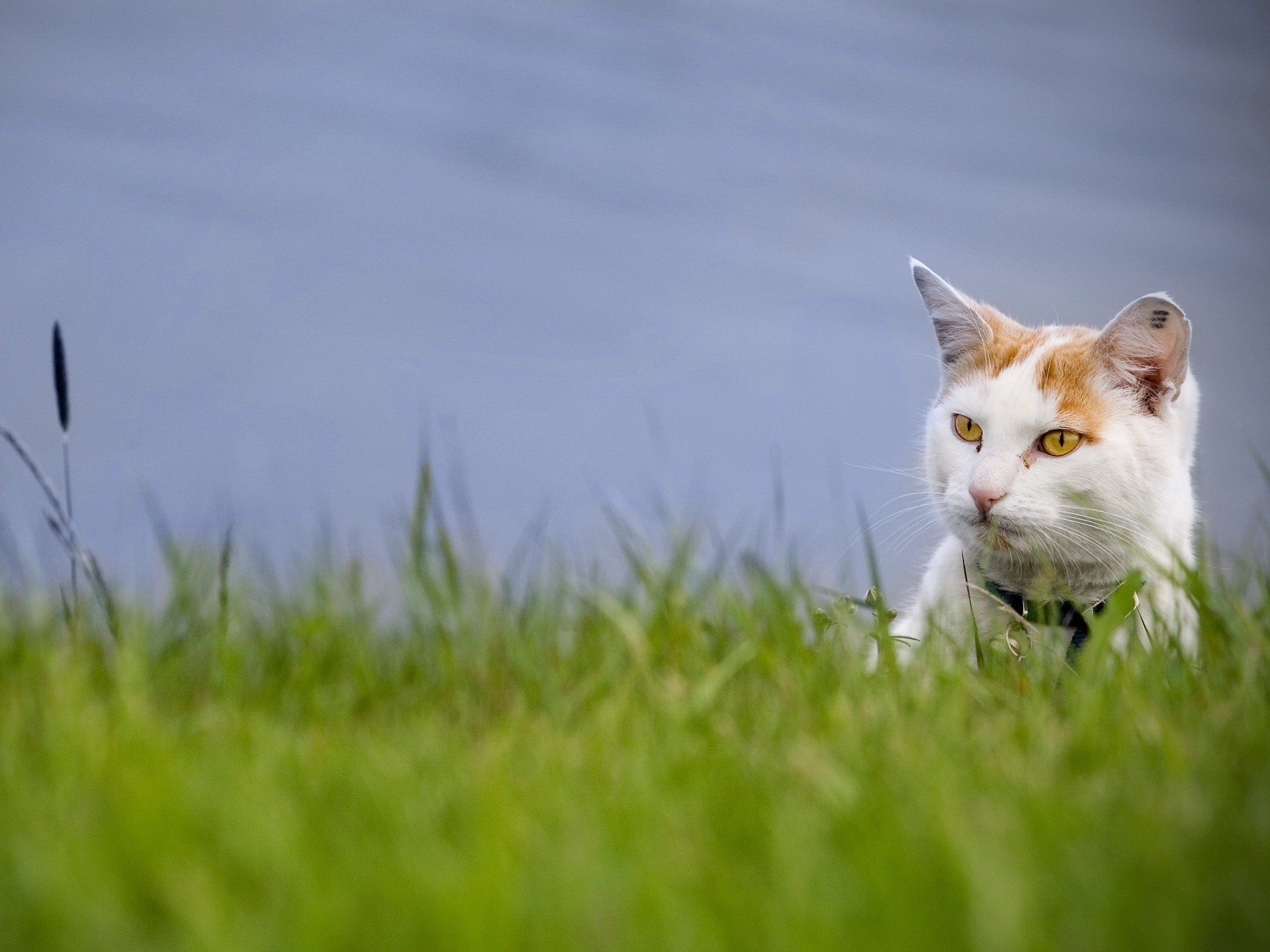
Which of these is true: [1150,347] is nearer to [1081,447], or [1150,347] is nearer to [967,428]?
[1081,447]

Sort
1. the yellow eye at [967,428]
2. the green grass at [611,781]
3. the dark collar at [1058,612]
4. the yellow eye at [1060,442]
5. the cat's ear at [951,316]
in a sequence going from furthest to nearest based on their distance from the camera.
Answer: the cat's ear at [951,316] < the yellow eye at [967,428] < the yellow eye at [1060,442] < the dark collar at [1058,612] < the green grass at [611,781]

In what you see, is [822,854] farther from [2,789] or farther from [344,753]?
[2,789]

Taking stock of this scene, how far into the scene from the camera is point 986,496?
233cm

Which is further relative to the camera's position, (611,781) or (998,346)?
(998,346)

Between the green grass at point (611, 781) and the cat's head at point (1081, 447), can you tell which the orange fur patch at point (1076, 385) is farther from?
the green grass at point (611, 781)

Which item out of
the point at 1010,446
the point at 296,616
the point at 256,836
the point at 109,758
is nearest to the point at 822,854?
the point at 256,836

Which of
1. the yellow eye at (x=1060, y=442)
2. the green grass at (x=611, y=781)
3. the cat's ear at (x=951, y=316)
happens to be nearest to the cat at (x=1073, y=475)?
the yellow eye at (x=1060, y=442)

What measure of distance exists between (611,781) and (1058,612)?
1.48m

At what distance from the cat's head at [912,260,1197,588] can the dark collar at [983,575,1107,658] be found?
91 mm

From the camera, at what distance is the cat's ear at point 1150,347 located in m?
2.38

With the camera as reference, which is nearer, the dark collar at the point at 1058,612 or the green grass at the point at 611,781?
the green grass at the point at 611,781

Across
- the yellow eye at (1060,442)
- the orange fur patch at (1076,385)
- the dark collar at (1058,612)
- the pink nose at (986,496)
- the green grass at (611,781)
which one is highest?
the orange fur patch at (1076,385)

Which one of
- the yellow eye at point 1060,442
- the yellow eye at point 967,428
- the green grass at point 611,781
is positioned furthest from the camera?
the yellow eye at point 967,428

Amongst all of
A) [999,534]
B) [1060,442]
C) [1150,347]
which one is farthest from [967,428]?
[1150,347]
